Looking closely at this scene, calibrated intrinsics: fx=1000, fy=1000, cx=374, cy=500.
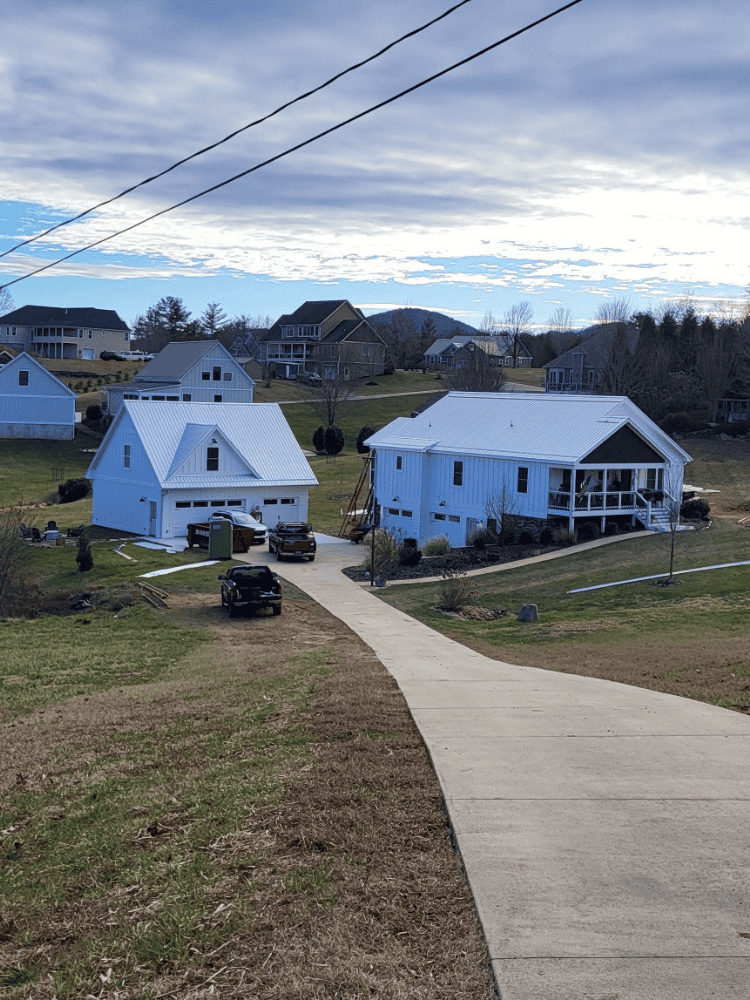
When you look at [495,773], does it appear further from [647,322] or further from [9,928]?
[647,322]

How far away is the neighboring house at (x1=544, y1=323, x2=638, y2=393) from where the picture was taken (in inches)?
3819

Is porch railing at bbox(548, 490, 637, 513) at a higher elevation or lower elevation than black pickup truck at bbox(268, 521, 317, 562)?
higher

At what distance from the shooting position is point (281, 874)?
8.44 m

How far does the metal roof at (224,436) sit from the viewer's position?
160 ft

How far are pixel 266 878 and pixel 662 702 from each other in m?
8.76

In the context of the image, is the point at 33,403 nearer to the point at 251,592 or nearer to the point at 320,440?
the point at 320,440

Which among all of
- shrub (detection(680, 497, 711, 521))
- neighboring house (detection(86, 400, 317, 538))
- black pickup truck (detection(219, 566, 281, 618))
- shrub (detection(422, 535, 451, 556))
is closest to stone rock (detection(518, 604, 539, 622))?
black pickup truck (detection(219, 566, 281, 618))

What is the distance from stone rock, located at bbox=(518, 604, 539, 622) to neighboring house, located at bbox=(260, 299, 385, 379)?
8542cm

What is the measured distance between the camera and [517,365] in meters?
161

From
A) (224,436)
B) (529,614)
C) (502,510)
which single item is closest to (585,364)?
(502,510)

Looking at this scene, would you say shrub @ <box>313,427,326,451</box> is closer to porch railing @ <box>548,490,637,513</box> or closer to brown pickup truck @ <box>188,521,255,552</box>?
brown pickup truck @ <box>188,521,255,552</box>

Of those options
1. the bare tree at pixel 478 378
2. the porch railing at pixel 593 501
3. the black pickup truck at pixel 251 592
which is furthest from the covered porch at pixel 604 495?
the bare tree at pixel 478 378

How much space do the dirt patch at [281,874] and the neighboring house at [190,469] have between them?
33.6 metres

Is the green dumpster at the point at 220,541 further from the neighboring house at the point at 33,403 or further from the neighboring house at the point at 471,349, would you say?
the neighboring house at the point at 471,349
